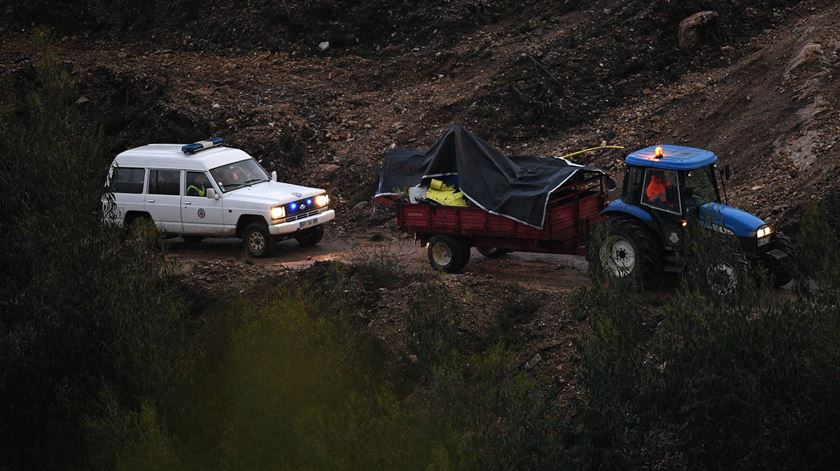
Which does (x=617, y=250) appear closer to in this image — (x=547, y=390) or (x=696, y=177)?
(x=696, y=177)

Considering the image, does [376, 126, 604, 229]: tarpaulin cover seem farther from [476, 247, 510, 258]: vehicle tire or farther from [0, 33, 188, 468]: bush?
[0, 33, 188, 468]: bush

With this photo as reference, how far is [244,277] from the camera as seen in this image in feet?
58.6

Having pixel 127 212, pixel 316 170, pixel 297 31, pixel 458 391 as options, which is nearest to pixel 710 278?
pixel 458 391

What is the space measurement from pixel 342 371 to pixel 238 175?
358 inches

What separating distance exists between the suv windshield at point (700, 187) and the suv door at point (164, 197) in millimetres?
9515

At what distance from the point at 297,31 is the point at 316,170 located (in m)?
7.92

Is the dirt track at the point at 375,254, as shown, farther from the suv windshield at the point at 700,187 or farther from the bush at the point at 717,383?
the bush at the point at 717,383

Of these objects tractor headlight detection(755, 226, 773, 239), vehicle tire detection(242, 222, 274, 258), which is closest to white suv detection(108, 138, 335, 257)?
vehicle tire detection(242, 222, 274, 258)

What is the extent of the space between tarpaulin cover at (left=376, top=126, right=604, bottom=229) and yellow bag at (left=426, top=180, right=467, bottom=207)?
0.57ft

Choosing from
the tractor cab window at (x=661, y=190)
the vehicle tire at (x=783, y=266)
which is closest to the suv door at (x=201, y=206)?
the tractor cab window at (x=661, y=190)

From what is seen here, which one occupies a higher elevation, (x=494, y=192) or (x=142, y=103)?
→ (x=142, y=103)

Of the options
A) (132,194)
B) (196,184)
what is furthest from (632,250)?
(132,194)

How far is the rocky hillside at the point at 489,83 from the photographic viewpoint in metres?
21.7

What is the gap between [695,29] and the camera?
25.5 m
